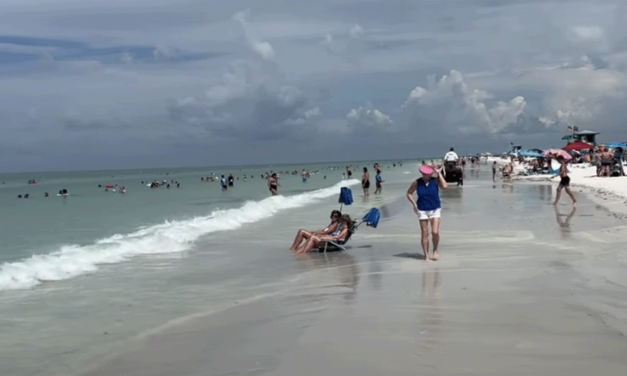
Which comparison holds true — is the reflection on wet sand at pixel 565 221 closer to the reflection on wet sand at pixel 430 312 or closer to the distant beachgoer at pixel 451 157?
the reflection on wet sand at pixel 430 312

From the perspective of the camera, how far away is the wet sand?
5.39 m

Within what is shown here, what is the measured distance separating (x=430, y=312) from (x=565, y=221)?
417 inches

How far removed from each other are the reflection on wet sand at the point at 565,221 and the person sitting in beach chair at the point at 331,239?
170 inches

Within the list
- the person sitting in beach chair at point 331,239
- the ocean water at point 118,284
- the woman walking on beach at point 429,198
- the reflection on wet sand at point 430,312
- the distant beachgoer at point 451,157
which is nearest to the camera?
the reflection on wet sand at point 430,312

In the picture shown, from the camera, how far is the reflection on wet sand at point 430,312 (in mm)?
5969

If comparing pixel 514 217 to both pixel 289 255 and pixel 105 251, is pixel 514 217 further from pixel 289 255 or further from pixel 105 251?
pixel 105 251

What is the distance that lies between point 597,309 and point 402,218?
13016 millimetres

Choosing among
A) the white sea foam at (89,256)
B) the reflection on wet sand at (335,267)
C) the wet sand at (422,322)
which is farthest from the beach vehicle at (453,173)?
the reflection on wet sand at (335,267)

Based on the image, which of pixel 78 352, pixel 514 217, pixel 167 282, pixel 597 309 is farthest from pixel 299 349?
pixel 514 217

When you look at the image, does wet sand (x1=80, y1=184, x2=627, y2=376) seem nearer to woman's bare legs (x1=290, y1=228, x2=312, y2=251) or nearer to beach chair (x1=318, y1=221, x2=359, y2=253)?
beach chair (x1=318, y1=221, x2=359, y2=253)

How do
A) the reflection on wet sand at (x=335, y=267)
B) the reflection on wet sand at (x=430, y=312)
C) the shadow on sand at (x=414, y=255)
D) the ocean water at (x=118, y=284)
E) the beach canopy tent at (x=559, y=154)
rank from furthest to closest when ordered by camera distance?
the beach canopy tent at (x=559, y=154)
the shadow on sand at (x=414, y=255)
the reflection on wet sand at (x=335, y=267)
the ocean water at (x=118, y=284)
the reflection on wet sand at (x=430, y=312)

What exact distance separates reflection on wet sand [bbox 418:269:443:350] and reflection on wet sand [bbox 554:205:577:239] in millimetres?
5414

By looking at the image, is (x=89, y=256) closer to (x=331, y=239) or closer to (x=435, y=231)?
(x=331, y=239)

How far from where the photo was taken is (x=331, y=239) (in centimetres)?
1298
